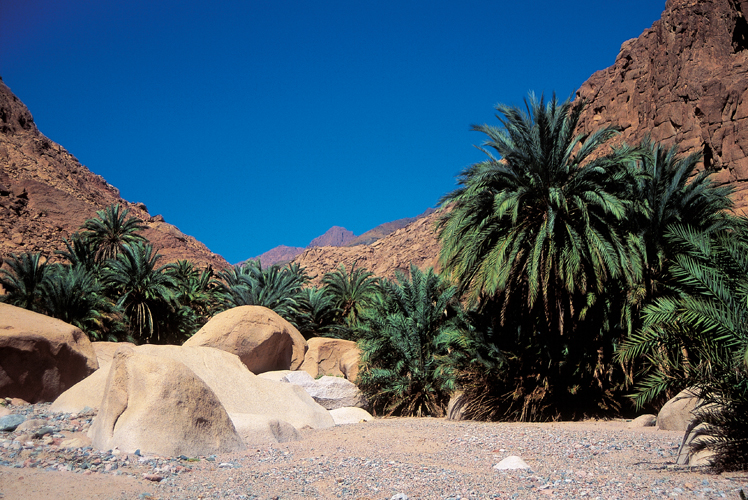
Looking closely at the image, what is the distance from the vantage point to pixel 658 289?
10.2 metres

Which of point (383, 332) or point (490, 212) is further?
point (383, 332)

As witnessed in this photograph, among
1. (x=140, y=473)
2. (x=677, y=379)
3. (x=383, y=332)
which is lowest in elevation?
(x=140, y=473)

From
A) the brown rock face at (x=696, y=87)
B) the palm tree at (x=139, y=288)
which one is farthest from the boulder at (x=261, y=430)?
the brown rock face at (x=696, y=87)

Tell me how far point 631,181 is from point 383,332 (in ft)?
22.2

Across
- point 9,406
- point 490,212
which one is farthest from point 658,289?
point 9,406

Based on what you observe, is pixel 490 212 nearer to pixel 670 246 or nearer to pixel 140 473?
pixel 670 246

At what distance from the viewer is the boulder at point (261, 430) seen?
6.88 metres

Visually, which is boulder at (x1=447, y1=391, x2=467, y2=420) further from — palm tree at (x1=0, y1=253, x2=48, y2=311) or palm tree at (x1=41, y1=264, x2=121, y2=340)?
palm tree at (x1=0, y1=253, x2=48, y2=311)

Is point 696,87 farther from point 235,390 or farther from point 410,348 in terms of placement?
point 235,390

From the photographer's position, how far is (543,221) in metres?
10.1

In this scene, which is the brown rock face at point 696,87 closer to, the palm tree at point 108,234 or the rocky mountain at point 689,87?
the rocky mountain at point 689,87

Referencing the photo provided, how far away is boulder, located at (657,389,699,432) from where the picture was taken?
708 cm

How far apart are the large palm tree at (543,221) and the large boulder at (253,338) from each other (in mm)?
6616

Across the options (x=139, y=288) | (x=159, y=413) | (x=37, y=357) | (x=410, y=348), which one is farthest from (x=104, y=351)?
(x=159, y=413)
